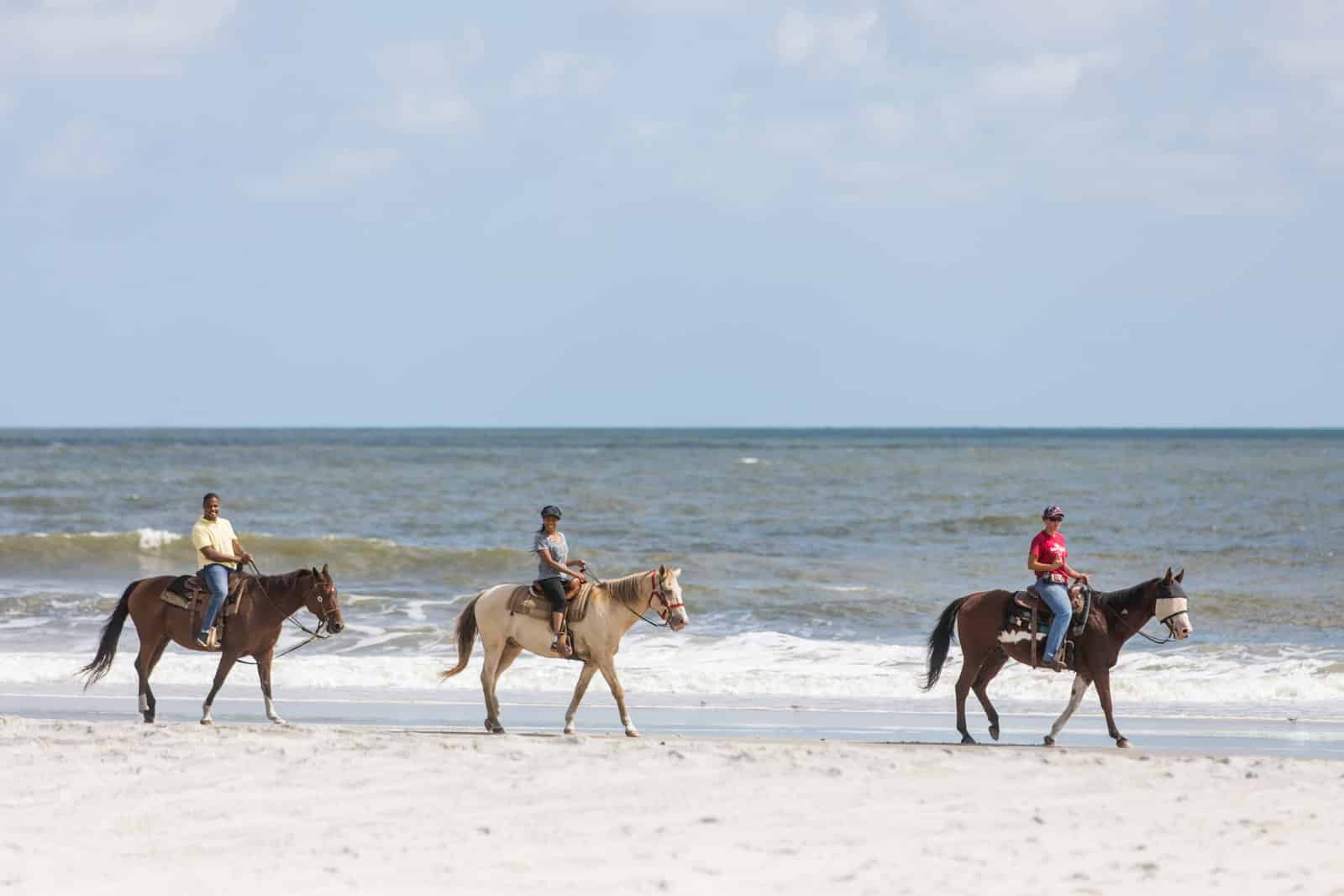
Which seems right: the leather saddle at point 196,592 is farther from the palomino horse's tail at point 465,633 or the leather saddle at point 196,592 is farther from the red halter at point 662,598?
the red halter at point 662,598

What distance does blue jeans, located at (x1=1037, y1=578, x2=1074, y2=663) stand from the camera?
38.8 ft

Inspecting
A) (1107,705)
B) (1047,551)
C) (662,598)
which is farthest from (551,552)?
(1107,705)

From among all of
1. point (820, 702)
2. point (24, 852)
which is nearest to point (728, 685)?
point (820, 702)

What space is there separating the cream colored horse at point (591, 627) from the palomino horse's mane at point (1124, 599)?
3.33 metres

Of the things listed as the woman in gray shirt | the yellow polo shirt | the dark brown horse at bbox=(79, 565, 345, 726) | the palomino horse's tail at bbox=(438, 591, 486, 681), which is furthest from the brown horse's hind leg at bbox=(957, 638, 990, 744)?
the yellow polo shirt

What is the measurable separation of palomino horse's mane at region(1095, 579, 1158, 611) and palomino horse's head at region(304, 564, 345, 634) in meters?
6.09

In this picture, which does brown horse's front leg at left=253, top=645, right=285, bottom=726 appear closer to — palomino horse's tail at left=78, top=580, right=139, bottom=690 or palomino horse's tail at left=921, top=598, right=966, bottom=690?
palomino horse's tail at left=78, top=580, right=139, bottom=690

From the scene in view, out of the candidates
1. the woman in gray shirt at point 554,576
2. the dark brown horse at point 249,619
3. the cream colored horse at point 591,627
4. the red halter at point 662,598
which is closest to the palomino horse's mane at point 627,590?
the cream colored horse at point 591,627

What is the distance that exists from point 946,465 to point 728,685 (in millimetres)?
66576

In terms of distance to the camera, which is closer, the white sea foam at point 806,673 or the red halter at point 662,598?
the red halter at point 662,598

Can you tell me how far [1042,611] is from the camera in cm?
1198

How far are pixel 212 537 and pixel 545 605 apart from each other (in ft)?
9.37

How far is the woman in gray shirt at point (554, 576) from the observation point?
1208 cm

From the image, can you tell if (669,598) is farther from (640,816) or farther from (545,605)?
(640,816)
